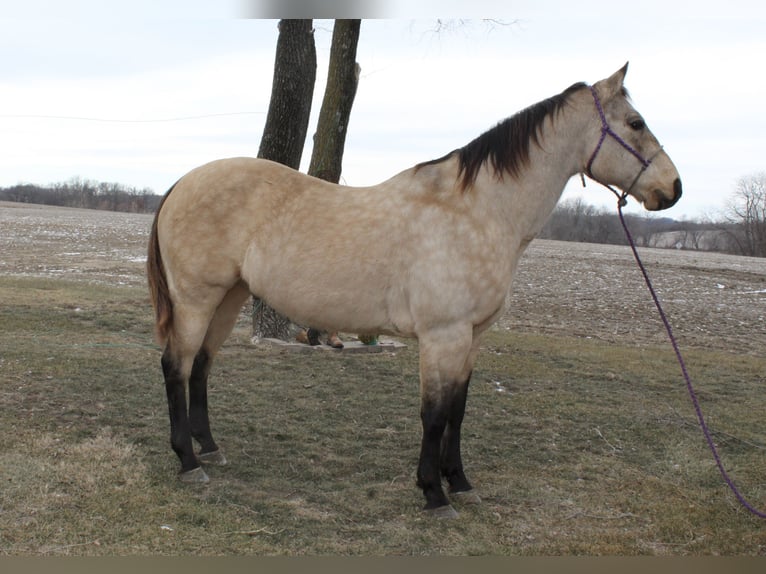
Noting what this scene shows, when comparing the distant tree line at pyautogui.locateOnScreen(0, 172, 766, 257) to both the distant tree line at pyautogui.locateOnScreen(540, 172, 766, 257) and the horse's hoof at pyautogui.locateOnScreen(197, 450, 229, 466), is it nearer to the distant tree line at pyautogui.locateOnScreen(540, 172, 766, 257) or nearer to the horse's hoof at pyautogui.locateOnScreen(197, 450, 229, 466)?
the distant tree line at pyautogui.locateOnScreen(540, 172, 766, 257)

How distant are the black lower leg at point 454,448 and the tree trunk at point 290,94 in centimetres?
414

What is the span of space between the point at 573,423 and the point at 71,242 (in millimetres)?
20735

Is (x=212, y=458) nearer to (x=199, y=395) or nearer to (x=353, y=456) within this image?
(x=199, y=395)

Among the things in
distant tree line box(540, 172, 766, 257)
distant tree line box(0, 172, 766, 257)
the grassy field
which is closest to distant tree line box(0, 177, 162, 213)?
distant tree line box(0, 172, 766, 257)

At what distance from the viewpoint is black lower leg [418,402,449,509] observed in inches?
149

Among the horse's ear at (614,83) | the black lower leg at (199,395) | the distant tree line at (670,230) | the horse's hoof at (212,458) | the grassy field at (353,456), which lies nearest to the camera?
the grassy field at (353,456)

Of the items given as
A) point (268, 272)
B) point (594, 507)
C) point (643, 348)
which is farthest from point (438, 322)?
point (643, 348)

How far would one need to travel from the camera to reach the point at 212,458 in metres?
4.38

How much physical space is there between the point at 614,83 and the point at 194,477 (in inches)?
134

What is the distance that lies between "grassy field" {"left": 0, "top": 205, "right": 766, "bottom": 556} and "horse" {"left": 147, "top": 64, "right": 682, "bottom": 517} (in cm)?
38

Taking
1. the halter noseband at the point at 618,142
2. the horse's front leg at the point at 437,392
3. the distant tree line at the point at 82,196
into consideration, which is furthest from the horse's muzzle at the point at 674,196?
the distant tree line at the point at 82,196

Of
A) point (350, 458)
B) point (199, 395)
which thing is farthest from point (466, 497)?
point (199, 395)

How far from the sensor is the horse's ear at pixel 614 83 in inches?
151

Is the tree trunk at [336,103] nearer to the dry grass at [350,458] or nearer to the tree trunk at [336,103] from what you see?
the tree trunk at [336,103]
